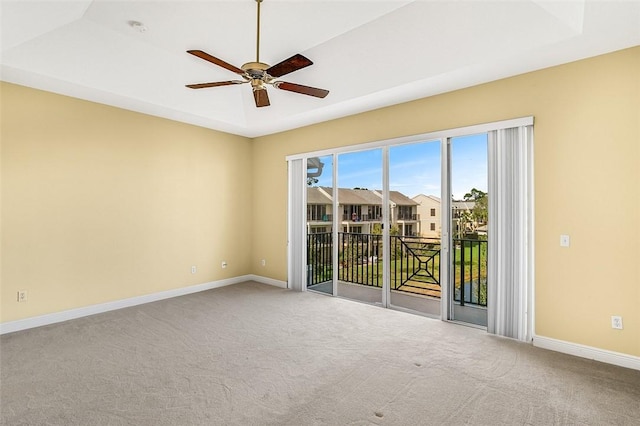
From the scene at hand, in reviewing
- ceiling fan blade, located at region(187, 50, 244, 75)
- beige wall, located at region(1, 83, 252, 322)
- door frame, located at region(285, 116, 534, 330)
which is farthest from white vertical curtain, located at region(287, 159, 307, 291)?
ceiling fan blade, located at region(187, 50, 244, 75)

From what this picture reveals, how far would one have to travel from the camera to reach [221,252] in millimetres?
5734

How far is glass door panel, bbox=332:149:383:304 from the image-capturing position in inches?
185

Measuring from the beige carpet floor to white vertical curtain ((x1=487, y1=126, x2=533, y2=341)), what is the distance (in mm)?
271

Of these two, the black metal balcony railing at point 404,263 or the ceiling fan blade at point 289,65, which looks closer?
the ceiling fan blade at point 289,65

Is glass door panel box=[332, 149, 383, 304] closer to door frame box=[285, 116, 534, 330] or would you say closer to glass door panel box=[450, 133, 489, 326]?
door frame box=[285, 116, 534, 330]

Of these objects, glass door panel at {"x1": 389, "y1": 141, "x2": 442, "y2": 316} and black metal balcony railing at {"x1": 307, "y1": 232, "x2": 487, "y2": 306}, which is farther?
glass door panel at {"x1": 389, "y1": 141, "x2": 442, "y2": 316}

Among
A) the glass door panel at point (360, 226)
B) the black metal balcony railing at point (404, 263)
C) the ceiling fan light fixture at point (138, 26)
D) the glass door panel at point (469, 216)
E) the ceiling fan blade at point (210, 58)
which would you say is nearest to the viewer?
the ceiling fan blade at point (210, 58)

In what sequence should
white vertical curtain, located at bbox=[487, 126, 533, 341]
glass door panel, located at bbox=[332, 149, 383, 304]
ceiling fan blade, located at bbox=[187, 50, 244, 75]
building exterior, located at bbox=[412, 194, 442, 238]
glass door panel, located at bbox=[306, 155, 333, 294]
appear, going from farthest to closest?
glass door panel, located at bbox=[306, 155, 333, 294] < glass door panel, located at bbox=[332, 149, 383, 304] < building exterior, located at bbox=[412, 194, 442, 238] < white vertical curtain, located at bbox=[487, 126, 533, 341] < ceiling fan blade, located at bbox=[187, 50, 244, 75]

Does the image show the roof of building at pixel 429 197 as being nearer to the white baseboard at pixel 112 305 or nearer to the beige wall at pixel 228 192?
the beige wall at pixel 228 192

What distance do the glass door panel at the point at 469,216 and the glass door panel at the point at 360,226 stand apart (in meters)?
1.06

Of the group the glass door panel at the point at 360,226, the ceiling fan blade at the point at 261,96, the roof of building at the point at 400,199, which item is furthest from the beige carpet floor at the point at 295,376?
the ceiling fan blade at the point at 261,96

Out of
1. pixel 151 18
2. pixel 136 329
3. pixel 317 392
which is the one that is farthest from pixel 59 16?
pixel 317 392

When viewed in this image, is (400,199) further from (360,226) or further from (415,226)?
(360,226)

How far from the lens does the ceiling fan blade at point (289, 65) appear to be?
2361 mm
